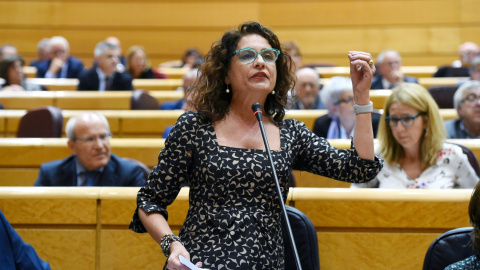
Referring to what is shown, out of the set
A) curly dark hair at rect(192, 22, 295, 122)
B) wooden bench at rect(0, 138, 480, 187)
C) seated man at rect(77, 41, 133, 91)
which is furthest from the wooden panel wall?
curly dark hair at rect(192, 22, 295, 122)

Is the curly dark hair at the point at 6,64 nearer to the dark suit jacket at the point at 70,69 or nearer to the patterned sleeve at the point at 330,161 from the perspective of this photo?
the dark suit jacket at the point at 70,69

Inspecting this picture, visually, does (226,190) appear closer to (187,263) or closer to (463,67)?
(187,263)

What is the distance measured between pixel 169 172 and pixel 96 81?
11.8 ft

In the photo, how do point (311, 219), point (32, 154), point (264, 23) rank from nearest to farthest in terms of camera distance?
point (311, 219), point (32, 154), point (264, 23)

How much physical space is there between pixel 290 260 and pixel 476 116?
1667mm

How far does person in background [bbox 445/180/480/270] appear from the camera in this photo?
46.7 inches

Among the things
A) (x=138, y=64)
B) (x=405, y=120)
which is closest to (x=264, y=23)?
(x=138, y=64)

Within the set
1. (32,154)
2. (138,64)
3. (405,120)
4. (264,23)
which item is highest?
(264,23)

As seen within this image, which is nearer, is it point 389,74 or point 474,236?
point 474,236

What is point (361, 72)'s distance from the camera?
123cm

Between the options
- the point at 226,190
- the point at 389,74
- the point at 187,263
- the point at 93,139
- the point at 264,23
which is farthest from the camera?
the point at 264,23

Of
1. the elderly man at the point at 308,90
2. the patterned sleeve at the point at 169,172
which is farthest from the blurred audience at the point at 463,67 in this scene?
the patterned sleeve at the point at 169,172

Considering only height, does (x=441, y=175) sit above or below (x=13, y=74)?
above

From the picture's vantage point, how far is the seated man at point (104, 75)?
458cm
